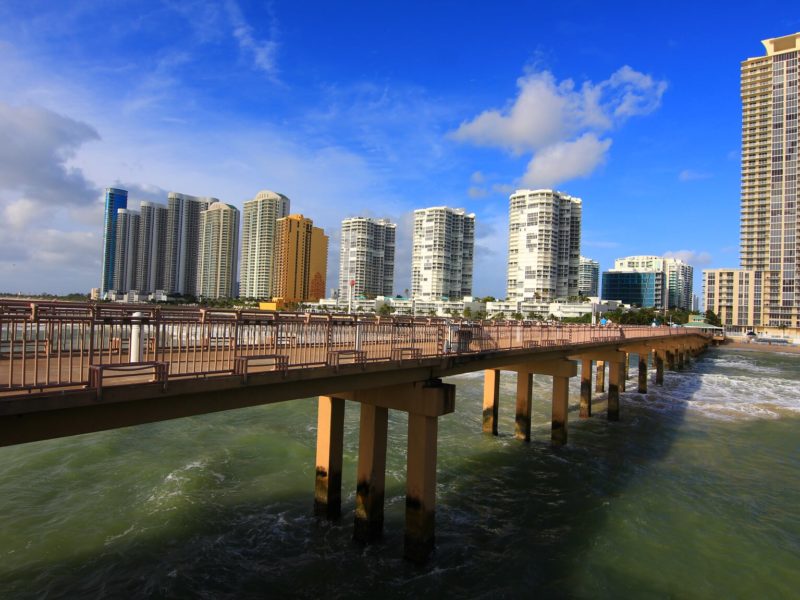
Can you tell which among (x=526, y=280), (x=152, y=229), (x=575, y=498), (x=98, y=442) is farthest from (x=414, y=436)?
(x=526, y=280)

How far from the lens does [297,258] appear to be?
445ft

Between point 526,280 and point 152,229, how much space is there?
381 feet

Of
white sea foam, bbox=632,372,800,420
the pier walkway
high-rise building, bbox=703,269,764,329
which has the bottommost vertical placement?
white sea foam, bbox=632,372,800,420

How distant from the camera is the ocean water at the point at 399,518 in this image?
11.1 metres

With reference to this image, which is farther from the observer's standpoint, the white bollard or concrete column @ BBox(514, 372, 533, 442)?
concrete column @ BBox(514, 372, 533, 442)

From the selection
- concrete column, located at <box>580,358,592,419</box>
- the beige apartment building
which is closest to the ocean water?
concrete column, located at <box>580,358,592,419</box>

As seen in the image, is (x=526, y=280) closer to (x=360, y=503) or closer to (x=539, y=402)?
(x=539, y=402)

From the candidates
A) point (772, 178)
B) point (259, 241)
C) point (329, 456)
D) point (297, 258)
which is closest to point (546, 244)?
point (772, 178)

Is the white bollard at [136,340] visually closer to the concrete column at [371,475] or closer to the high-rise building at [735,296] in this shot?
the concrete column at [371,475]

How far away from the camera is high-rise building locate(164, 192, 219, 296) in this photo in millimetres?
134750

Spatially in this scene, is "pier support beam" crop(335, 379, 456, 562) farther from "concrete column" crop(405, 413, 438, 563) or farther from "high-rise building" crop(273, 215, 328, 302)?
"high-rise building" crop(273, 215, 328, 302)

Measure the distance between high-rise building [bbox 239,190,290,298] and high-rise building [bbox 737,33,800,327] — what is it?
14019 cm

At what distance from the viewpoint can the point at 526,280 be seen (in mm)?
165000

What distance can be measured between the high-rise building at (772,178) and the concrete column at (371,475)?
16312 centimetres
